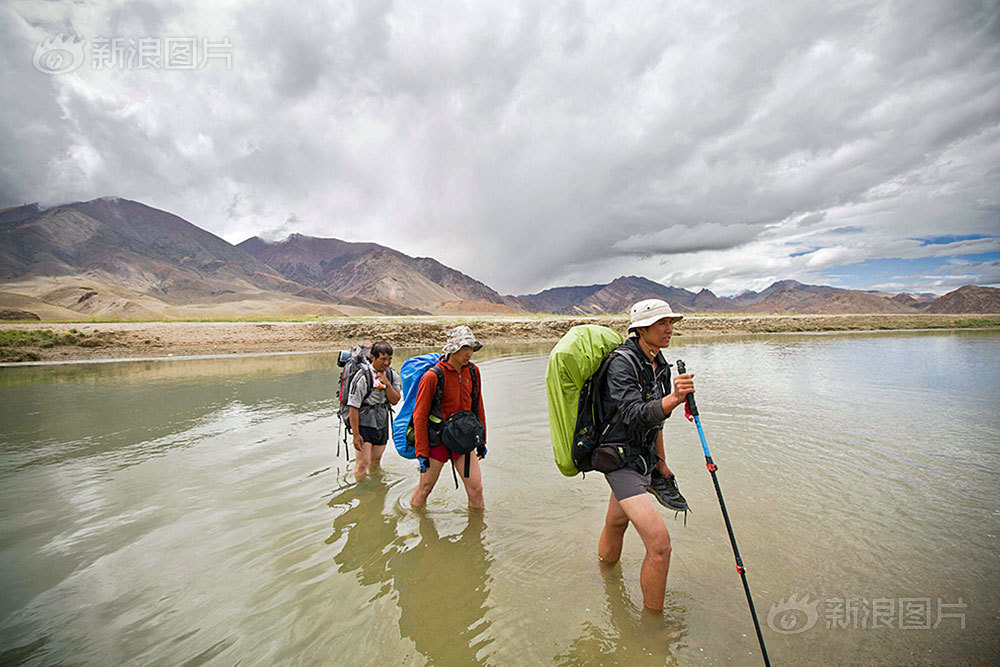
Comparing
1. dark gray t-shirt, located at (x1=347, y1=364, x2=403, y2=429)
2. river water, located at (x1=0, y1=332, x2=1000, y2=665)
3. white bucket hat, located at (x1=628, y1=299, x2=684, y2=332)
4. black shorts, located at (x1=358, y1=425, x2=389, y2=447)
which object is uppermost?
white bucket hat, located at (x1=628, y1=299, x2=684, y2=332)

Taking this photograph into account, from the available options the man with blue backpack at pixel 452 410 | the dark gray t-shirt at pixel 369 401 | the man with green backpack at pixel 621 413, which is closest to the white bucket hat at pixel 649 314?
the man with green backpack at pixel 621 413

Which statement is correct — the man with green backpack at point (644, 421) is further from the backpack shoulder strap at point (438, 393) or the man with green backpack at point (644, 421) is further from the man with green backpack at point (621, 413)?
the backpack shoulder strap at point (438, 393)

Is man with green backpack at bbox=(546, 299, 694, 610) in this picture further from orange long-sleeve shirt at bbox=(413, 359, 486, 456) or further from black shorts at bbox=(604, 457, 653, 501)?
orange long-sleeve shirt at bbox=(413, 359, 486, 456)

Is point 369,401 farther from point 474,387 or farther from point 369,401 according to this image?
point 474,387

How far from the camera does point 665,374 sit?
4051 mm

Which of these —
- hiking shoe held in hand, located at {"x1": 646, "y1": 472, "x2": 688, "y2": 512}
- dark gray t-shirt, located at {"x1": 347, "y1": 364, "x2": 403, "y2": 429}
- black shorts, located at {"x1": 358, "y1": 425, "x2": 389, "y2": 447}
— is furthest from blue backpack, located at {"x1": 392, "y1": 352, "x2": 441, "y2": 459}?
hiking shoe held in hand, located at {"x1": 646, "y1": 472, "x2": 688, "y2": 512}

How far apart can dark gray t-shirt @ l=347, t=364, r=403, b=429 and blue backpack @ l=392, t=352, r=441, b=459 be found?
1202 millimetres

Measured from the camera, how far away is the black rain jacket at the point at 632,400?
335 centimetres

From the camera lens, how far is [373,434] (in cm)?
717

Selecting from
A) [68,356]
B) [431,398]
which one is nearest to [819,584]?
[431,398]

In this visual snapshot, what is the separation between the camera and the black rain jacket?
3354 mm

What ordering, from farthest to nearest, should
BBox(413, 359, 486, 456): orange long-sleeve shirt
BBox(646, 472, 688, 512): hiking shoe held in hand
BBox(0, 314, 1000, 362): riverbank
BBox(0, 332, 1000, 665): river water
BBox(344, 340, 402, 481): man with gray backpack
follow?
BBox(0, 314, 1000, 362): riverbank → BBox(344, 340, 402, 481): man with gray backpack → BBox(413, 359, 486, 456): orange long-sleeve shirt → BBox(646, 472, 688, 512): hiking shoe held in hand → BBox(0, 332, 1000, 665): river water

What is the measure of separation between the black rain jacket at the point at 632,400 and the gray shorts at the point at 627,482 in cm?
11

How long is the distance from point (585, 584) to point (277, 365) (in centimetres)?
2457
